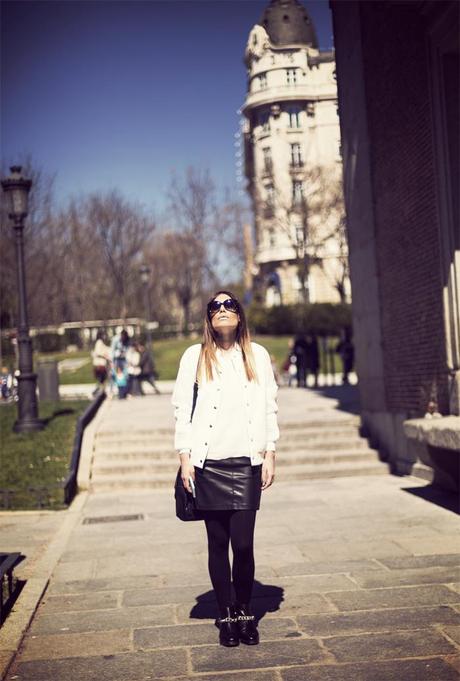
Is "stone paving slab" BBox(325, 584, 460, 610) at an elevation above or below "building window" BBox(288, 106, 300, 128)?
below

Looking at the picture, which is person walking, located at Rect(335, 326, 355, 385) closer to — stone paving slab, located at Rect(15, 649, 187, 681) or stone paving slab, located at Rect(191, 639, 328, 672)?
stone paving slab, located at Rect(191, 639, 328, 672)

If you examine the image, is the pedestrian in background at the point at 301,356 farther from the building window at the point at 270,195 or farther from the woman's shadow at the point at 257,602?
the woman's shadow at the point at 257,602

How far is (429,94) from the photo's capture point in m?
10.9

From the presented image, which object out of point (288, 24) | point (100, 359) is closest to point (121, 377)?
point (100, 359)

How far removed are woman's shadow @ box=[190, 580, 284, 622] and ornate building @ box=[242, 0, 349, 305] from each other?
9.73 m

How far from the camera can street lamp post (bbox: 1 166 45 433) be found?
15.4 metres

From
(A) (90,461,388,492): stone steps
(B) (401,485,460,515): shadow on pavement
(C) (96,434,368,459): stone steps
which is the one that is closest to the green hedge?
(C) (96,434,368,459): stone steps

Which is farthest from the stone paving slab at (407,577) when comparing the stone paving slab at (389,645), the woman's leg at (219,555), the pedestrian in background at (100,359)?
the pedestrian in background at (100,359)

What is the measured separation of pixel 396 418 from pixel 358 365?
2.22m

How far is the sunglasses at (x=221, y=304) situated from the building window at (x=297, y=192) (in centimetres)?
4295

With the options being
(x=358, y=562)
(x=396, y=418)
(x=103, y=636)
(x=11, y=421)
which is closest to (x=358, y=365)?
(x=396, y=418)

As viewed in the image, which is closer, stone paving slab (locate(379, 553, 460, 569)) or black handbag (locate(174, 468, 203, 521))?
black handbag (locate(174, 468, 203, 521))

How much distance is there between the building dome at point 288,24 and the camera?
45.3 feet

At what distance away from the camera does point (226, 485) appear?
16.3 feet
